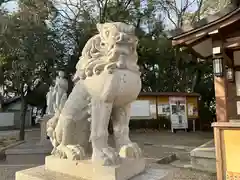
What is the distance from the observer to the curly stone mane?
1888 mm

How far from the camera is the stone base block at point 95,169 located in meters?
1.73

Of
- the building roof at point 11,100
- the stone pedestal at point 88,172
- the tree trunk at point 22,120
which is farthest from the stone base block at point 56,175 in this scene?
the building roof at point 11,100

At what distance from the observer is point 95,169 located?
5.89 ft

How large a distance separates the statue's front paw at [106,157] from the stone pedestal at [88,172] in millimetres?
34

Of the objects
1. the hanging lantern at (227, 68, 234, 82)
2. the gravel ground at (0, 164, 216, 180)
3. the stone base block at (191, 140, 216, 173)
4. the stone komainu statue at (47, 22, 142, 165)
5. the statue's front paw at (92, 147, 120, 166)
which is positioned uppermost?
the hanging lantern at (227, 68, 234, 82)

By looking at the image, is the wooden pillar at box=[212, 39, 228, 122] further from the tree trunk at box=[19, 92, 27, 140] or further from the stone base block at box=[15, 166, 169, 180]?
the tree trunk at box=[19, 92, 27, 140]

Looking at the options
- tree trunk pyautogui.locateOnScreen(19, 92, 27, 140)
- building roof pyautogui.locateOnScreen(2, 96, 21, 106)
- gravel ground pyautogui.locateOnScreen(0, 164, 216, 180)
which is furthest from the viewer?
building roof pyautogui.locateOnScreen(2, 96, 21, 106)

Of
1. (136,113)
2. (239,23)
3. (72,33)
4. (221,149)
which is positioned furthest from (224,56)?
(72,33)

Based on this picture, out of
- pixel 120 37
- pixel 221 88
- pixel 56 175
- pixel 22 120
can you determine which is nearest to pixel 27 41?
pixel 22 120

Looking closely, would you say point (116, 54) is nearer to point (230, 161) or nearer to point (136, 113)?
point (230, 161)

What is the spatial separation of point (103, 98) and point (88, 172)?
0.53 metres

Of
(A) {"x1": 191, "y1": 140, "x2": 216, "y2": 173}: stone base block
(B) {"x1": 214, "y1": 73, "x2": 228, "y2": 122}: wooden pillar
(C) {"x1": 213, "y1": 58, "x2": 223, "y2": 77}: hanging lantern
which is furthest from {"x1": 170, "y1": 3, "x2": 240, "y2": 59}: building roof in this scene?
(A) {"x1": 191, "y1": 140, "x2": 216, "y2": 173}: stone base block

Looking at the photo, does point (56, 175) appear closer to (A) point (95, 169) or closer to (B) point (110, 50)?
(A) point (95, 169)

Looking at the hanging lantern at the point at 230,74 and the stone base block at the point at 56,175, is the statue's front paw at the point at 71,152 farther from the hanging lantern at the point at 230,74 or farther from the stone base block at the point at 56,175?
the hanging lantern at the point at 230,74
